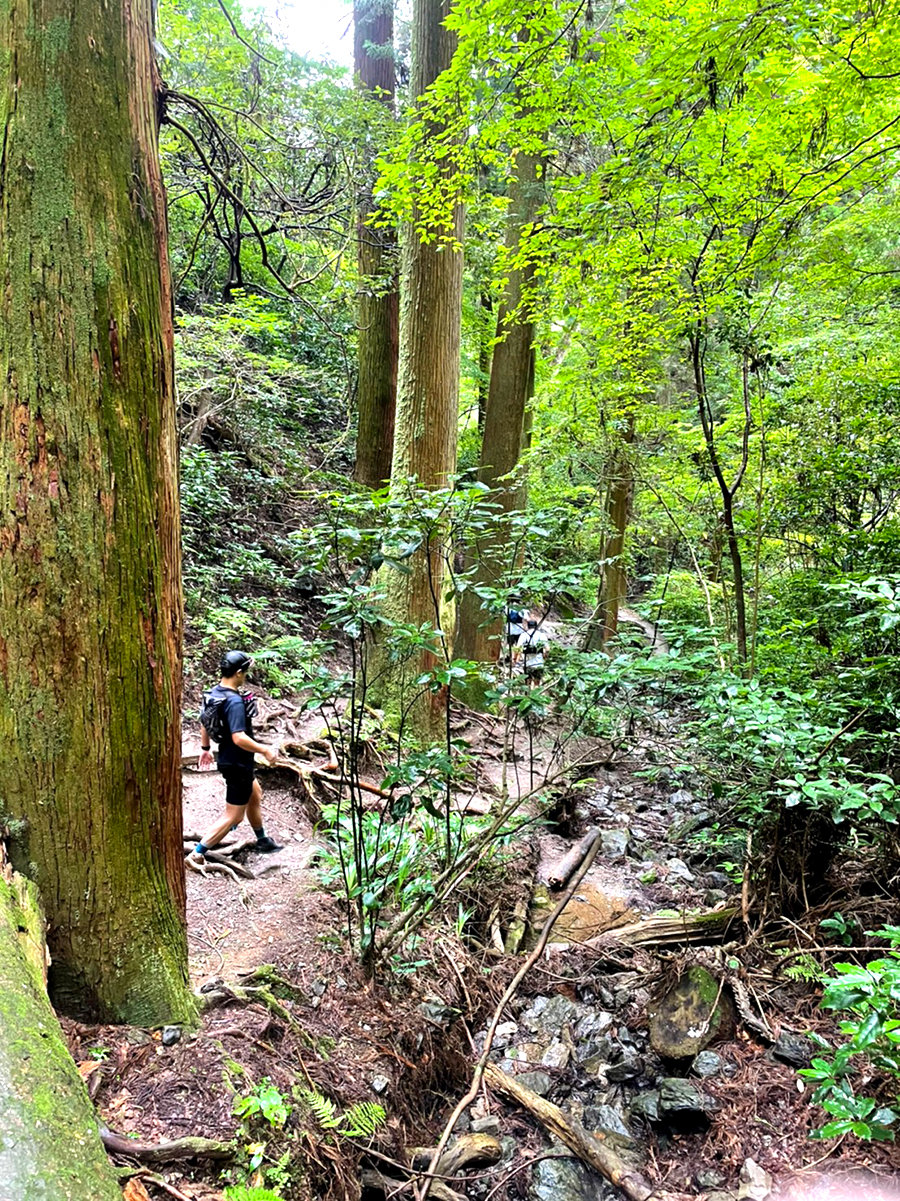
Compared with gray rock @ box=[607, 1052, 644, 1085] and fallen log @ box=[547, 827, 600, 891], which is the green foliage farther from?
fallen log @ box=[547, 827, 600, 891]

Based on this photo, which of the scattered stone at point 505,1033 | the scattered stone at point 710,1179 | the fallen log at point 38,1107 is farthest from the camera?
the scattered stone at point 505,1033

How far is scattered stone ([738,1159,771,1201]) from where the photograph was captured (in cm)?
288

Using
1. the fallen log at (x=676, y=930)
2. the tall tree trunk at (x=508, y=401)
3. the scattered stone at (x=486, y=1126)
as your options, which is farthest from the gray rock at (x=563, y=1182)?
the tall tree trunk at (x=508, y=401)

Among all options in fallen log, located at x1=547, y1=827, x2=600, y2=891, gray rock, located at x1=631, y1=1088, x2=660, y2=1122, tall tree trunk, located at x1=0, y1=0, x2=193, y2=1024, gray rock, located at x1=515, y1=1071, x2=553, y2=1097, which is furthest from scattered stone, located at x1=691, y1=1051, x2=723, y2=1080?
tall tree trunk, located at x1=0, y1=0, x2=193, y2=1024

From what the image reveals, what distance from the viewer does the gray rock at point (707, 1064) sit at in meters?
3.59

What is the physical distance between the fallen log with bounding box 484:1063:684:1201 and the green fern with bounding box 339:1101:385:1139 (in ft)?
3.62

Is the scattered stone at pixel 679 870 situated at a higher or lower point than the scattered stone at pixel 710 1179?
higher

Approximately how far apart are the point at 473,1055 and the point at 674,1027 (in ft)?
4.18

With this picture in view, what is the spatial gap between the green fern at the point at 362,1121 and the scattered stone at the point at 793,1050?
2338mm

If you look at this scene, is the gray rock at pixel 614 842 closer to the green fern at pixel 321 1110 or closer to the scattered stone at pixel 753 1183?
the scattered stone at pixel 753 1183

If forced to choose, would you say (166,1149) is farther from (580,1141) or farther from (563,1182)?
(580,1141)

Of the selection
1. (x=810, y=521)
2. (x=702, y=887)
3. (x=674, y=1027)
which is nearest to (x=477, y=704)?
(x=702, y=887)

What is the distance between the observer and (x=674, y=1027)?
3.86m

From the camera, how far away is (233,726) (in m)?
4.45
